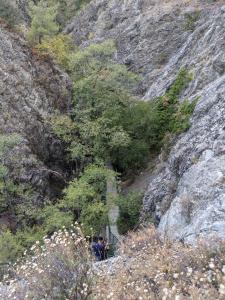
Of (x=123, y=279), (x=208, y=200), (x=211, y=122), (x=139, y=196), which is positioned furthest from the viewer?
(x=139, y=196)

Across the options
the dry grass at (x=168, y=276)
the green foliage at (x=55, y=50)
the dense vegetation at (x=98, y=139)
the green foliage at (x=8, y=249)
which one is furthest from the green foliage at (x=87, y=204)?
the green foliage at (x=55, y=50)

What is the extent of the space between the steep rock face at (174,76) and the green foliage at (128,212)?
1.60 meters

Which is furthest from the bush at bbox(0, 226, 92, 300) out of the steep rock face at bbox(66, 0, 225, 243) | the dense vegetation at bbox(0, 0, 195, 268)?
the dense vegetation at bbox(0, 0, 195, 268)

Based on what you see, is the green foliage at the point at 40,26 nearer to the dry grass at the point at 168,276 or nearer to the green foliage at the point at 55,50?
the green foliage at the point at 55,50

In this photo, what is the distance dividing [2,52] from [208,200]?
2799 cm

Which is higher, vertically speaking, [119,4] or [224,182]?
[119,4]

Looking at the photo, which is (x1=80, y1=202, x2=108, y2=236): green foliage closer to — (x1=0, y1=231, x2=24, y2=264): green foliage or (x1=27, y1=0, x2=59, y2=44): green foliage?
(x1=0, y1=231, x2=24, y2=264): green foliage

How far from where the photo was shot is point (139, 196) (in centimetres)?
2891

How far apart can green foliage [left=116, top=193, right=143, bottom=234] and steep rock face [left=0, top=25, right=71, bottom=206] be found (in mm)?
6217

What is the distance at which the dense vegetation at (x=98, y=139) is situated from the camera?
88.9 ft

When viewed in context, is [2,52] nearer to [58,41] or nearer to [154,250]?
[58,41]

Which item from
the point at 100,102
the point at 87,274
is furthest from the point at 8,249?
the point at 100,102

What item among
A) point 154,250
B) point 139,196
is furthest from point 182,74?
point 154,250

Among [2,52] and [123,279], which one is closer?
Result: [123,279]
